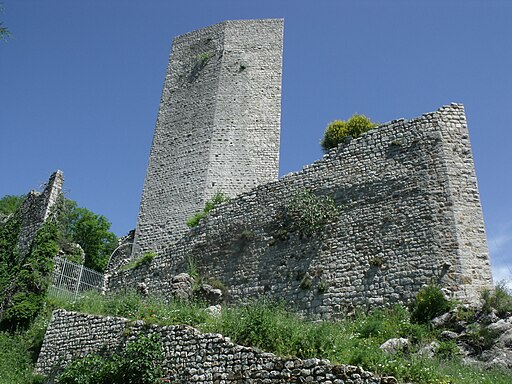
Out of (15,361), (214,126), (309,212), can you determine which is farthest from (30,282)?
(214,126)

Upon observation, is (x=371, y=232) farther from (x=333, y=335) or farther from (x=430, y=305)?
(x=333, y=335)

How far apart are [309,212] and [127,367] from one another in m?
6.13

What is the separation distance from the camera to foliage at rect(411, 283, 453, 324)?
35.1 ft

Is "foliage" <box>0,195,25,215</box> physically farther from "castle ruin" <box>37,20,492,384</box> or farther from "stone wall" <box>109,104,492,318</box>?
"stone wall" <box>109,104,492,318</box>

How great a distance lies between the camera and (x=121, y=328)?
11.0m

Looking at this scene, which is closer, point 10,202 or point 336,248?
point 336,248

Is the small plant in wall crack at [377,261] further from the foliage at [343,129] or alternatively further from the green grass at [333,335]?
the foliage at [343,129]

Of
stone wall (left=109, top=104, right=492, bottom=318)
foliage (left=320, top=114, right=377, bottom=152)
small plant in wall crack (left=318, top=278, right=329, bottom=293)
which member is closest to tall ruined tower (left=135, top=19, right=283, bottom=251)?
foliage (left=320, top=114, right=377, bottom=152)

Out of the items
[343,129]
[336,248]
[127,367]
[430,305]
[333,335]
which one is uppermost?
[343,129]

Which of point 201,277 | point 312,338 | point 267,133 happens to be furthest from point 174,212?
point 312,338

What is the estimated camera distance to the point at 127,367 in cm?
988

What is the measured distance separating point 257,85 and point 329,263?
11904mm

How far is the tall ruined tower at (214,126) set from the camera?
21297mm

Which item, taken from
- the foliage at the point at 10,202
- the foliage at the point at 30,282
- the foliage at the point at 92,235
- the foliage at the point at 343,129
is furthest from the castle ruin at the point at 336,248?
the foliage at the point at 10,202
